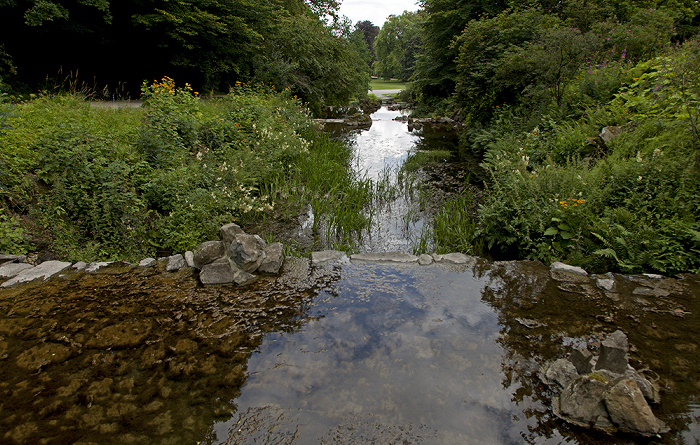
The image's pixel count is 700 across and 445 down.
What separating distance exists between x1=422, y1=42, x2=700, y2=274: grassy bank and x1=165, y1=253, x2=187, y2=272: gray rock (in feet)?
13.3

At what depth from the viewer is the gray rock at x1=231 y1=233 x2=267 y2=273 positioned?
481 centimetres

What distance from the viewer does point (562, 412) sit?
9.23 feet

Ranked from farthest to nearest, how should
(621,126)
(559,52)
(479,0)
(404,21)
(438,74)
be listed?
(404,21) → (438,74) → (479,0) → (559,52) → (621,126)

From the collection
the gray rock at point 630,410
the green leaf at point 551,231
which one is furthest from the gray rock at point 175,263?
the green leaf at point 551,231

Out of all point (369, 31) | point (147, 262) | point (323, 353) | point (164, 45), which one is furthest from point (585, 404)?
point (369, 31)

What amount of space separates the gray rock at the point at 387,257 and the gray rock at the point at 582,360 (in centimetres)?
248

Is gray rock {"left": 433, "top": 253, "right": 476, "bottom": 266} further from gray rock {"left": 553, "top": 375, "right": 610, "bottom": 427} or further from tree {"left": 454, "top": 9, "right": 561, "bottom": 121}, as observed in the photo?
tree {"left": 454, "top": 9, "right": 561, "bottom": 121}

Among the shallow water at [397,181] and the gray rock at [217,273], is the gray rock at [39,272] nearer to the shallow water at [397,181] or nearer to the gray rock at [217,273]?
the gray rock at [217,273]

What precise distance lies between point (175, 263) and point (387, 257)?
308cm

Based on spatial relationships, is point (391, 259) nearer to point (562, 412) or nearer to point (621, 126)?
point (562, 412)

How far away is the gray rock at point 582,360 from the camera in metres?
3.09

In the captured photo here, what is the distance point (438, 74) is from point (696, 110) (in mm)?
19961

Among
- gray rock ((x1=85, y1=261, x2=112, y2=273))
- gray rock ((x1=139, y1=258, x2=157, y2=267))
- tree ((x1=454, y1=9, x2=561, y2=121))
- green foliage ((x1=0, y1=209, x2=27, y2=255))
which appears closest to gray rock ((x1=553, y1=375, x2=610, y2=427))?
gray rock ((x1=139, y1=258, x2=157, y2=267))

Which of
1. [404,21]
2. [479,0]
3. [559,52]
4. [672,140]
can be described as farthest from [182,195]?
[404,21]
